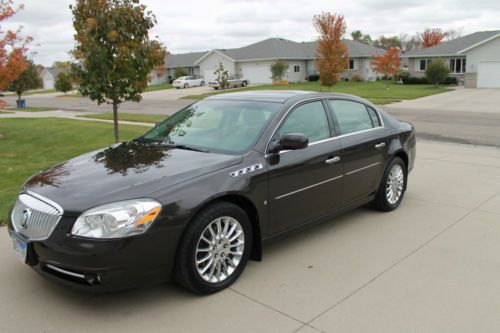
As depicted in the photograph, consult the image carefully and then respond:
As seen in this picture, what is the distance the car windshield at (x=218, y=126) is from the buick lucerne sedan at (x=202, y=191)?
2 centimetres

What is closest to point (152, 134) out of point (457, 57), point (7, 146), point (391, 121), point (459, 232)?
point (391, 121)

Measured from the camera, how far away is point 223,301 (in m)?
3.66

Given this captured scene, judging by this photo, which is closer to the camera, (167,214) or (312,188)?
(167,214)

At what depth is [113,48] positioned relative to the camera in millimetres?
8344

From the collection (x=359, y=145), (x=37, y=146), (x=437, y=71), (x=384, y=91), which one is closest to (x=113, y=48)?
(x=37, y=146)

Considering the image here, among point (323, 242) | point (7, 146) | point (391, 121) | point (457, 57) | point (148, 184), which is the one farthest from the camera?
point (457, 57)

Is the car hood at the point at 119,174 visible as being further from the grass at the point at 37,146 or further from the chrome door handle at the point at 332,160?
the grass at the point at 37,146

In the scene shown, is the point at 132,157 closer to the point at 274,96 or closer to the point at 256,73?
the point at 274,96

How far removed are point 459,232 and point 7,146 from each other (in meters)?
10.5

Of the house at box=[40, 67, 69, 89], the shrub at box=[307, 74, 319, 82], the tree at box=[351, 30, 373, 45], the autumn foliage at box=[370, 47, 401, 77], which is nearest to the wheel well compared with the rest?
the autumn foliage at box=[370, 47, 401, 77]

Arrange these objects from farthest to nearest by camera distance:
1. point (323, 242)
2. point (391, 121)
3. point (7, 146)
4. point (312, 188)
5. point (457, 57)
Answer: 1. point (457, 57)
2. point (7, 146)
3. point (391, 121)
4. point (323, 242)
5. point (312, 188)

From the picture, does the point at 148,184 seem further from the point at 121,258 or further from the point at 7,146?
the point at 7,146

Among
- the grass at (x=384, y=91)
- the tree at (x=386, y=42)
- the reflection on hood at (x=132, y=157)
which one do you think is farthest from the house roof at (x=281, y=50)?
the reflection on hood at (x=132, y=157)

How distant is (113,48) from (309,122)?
497 cm
